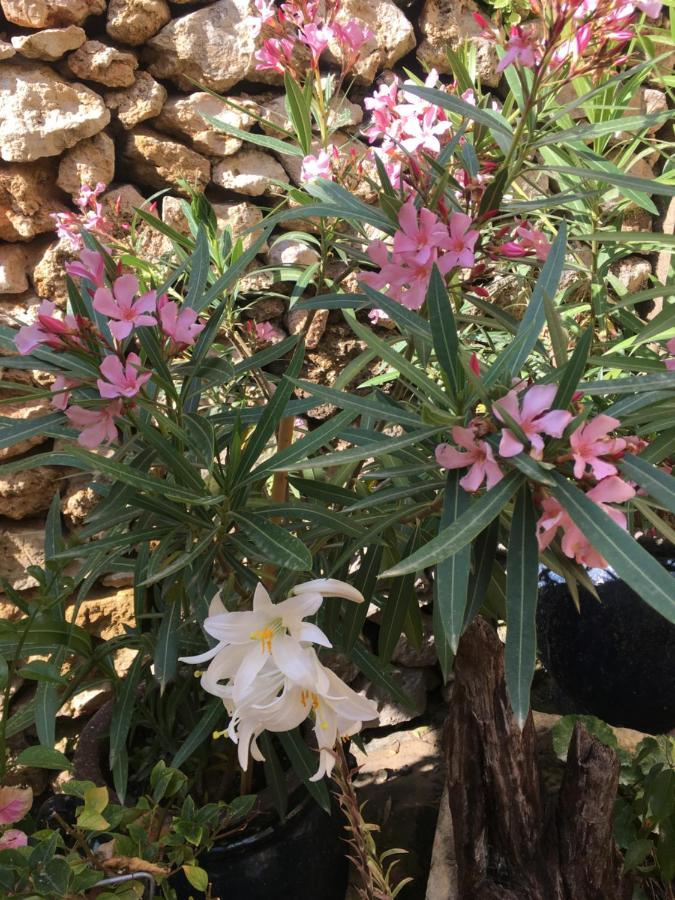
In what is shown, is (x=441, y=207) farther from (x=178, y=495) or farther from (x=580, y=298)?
(x=580, y=298)

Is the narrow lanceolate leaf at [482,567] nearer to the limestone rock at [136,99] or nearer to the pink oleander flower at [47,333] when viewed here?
the pink oleander flower at [47,333]

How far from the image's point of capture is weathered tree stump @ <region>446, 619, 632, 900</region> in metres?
1.01

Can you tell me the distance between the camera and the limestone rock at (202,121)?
1764 millimetres

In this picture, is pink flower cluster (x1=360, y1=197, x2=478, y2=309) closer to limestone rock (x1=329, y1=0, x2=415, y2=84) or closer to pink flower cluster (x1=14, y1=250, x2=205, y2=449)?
pink flower cluster (x1=14, y1=250, x2=205, y2=449)

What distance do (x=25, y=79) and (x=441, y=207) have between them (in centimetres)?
118

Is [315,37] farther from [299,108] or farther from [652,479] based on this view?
[652,479]

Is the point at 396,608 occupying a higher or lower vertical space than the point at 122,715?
higher

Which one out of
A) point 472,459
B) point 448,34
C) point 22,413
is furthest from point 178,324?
point 448,34

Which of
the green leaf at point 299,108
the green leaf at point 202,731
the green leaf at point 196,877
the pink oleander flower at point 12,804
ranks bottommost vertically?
the green leaf at point 202,731

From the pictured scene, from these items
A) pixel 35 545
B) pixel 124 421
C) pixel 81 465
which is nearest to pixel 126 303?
pixel 124 421

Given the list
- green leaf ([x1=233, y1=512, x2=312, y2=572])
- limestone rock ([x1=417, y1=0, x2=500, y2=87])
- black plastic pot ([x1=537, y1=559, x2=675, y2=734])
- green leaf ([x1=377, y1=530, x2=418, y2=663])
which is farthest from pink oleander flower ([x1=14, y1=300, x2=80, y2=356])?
limestone rock ([x1=417, y1=0, x2=500, y2=87])

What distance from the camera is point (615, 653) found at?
164cm

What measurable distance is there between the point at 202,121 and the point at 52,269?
0.53m

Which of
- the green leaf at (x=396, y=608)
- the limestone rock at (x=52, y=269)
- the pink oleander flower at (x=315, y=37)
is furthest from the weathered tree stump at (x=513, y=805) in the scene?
the limestone rock at (x=52, y=269)
